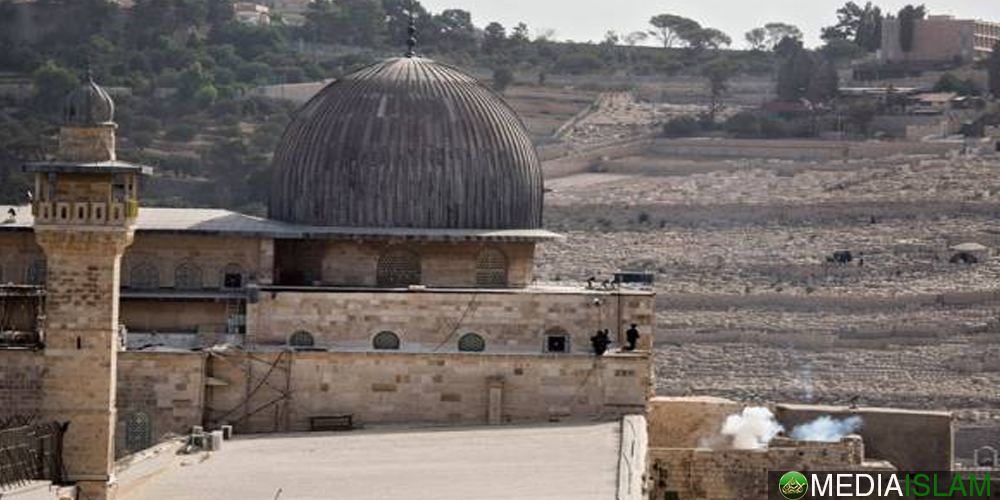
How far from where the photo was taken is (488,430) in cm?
3872

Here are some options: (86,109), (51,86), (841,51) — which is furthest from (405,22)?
(86,109)

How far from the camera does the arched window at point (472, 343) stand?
40.5 m

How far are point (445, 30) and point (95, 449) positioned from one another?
340ft

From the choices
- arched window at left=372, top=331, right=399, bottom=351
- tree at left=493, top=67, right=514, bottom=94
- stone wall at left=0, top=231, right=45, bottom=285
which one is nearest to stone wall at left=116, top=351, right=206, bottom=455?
arched window at left=372, top=331, right=399, bottom=351

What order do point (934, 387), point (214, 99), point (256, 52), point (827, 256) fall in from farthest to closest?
1. point (256, 52)
2. point (214, 99)
3. point (827, 256)
4. point (934, 387)

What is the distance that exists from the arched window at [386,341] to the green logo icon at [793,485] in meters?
5.07

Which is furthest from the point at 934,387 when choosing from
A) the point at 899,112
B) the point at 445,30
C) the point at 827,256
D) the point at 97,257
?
the point at 445,30

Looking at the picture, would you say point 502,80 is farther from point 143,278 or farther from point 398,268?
point 143,278

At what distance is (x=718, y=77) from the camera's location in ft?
423

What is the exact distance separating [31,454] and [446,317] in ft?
27.0

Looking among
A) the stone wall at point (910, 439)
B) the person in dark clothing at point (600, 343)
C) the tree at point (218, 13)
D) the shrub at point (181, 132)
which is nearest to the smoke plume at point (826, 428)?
the stone wall at point (910, 439)

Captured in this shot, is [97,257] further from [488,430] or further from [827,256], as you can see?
[827,256]

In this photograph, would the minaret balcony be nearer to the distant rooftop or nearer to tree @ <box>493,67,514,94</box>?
the distant rooftop

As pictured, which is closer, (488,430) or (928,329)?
(488,430)
